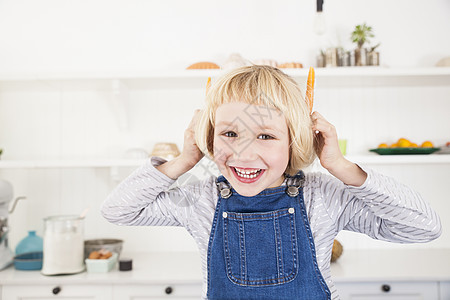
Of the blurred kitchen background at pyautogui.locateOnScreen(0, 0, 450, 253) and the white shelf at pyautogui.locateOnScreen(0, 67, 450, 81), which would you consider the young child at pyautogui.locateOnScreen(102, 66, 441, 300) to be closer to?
the white shelf at pyautogui.locateOnScreen(0, 67, 450, 81)

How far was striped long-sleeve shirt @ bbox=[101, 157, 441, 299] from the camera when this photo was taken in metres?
0.80

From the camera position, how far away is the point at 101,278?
1.63 meters

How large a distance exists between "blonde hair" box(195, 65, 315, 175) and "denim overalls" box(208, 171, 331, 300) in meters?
0.14

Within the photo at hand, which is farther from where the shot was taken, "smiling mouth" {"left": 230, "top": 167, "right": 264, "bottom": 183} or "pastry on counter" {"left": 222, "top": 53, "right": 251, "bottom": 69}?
"pastry on counter" {"left": 222, "top": 53, "right": 251, "bottom": 69}

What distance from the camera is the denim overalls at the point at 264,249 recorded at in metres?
0.89

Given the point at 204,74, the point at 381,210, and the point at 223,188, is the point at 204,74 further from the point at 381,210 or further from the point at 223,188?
the point at 381,210

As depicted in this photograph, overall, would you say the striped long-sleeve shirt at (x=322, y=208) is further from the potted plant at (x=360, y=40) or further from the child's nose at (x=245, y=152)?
the potted plant at (x=360, y=40)

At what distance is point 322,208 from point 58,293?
1.22 meters

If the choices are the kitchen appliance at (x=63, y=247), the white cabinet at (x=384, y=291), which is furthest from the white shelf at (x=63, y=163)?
the white cabinet at (x=384, y=291)

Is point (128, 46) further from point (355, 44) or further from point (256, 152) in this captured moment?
point (256, 152)

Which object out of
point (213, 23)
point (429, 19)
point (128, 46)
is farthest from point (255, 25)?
point (429, 19)

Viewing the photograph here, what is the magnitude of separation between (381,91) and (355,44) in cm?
28

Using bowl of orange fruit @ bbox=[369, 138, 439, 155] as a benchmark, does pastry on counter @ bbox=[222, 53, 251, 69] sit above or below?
above

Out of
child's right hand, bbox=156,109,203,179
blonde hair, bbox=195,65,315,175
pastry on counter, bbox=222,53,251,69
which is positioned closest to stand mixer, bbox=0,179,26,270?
pastry on counter, bbox=222,53,251,69
